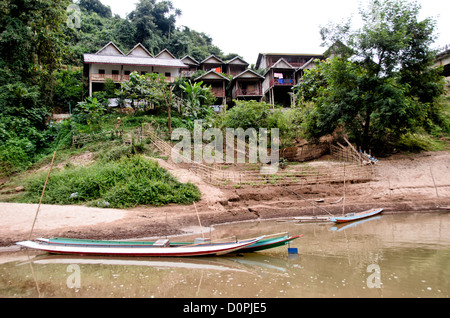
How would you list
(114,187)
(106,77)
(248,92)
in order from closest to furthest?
(114,187), (106,77), (248,92)

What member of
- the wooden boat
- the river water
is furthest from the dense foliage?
the wooden boat

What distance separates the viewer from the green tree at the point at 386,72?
15.8m

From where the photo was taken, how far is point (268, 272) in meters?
6.54

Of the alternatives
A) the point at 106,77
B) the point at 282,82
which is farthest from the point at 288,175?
the point at 106,77

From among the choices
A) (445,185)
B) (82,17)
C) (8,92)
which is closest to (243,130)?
(445,185)

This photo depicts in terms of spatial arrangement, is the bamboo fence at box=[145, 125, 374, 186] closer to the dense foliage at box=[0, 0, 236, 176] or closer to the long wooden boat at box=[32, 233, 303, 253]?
the long wooden boat at box=[32, 233, 303, 253]

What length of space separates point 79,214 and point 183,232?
4.33 metres

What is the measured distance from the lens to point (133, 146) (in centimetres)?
1666

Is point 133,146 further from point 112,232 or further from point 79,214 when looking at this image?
point 112,232

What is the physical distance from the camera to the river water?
17.8 ft

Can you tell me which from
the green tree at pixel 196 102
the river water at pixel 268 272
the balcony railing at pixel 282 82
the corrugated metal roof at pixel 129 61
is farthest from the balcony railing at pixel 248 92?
the river water at pixel 268 272

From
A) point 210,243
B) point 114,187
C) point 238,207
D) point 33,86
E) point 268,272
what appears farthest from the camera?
point 33,86

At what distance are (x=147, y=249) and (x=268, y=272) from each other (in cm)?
334

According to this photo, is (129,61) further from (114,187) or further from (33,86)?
(114,187)
